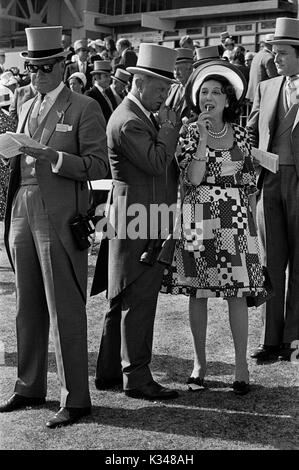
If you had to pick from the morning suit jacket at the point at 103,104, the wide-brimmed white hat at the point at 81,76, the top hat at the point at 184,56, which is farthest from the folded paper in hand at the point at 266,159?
the wide-brimmed white hat at the point at 81,76

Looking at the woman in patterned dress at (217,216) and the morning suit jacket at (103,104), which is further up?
the morning suit jacket at (103,104)

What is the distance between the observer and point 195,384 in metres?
5.14

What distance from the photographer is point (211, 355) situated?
586 centimetres

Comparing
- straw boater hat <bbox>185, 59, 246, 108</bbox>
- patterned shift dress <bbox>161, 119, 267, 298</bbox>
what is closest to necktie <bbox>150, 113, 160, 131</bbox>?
patterned shift dress <bbox>161, 119, 267, 298</bbox>

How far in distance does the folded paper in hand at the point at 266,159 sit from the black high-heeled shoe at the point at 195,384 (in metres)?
1.45

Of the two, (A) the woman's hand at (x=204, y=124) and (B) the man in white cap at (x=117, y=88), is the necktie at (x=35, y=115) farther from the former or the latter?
(B) the man in white cap at (x=117, y=88)

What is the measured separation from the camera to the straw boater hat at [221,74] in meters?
5.01

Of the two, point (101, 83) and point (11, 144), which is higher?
point (101, 83)

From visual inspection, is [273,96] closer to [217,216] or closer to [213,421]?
[217,216]

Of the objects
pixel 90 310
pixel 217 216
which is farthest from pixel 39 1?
pixel 217 216

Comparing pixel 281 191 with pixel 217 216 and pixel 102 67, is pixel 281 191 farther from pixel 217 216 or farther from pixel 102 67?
pixel 102 67

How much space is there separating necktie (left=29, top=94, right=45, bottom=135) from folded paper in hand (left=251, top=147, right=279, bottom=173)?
1506mm

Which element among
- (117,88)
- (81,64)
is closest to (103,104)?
(117,88)

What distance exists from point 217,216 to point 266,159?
0.63 m
